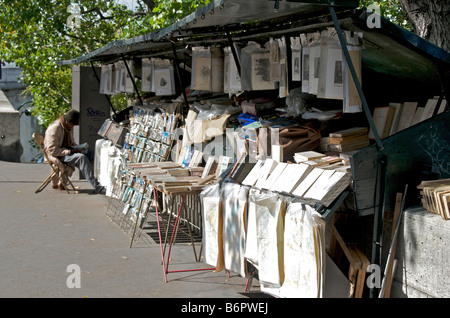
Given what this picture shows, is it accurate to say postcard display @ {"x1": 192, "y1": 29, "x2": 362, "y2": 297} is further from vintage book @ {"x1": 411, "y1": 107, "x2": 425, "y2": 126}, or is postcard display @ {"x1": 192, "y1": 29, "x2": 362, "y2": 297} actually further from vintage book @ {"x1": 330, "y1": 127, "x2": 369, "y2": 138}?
vintage book @ {"x1": 411, "y1": 107, "x2": 425, "y2": 126}

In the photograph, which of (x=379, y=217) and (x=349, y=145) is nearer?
(x=379, y=217)

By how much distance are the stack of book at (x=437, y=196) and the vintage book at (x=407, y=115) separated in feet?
2.42

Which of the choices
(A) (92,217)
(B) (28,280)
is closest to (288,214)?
(B) (28,280)

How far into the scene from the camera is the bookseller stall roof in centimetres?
447

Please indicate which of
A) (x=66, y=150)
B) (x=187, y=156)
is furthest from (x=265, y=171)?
(x=66, y=150)

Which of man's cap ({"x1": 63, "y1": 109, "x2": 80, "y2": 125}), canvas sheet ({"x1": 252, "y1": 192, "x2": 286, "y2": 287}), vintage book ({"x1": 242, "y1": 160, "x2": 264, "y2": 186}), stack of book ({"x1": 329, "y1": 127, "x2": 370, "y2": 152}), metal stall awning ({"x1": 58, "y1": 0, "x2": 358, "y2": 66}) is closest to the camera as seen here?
canvas sheet ({"x1": 252, "y1": 192, "x2": 286, "y2": 287})

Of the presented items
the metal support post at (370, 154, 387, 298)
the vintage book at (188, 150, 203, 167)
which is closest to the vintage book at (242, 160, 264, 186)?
the metal support post at (370, 154, 387, 298)

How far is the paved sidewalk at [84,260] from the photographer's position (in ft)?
17.9

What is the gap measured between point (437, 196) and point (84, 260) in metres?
3.92

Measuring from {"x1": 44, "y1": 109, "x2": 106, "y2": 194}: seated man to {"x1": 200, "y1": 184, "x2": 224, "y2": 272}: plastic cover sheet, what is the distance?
5.57 m

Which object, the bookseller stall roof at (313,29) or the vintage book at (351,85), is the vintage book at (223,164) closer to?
the bookseller stall roof at (313,29)

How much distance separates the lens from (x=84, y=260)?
643cm

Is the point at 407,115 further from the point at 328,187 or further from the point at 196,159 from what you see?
the point at 196,159
